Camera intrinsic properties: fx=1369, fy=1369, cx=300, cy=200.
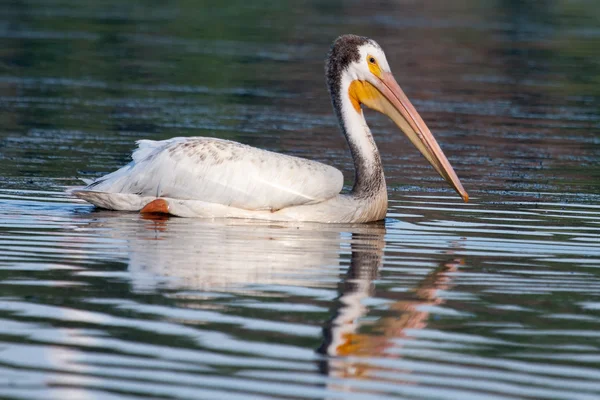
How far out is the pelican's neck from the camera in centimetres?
1027

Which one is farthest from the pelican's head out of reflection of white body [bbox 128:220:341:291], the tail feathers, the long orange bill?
the tail feathers

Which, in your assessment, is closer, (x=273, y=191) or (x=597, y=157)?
(x=273, y=191)

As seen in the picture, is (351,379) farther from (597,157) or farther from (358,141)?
(597,157)

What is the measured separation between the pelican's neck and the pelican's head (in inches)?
0.4

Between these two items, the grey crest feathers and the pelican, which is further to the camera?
the grey crest feathers

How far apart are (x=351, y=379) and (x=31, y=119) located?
33.7 feet

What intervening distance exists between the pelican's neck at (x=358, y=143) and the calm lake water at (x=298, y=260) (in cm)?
35

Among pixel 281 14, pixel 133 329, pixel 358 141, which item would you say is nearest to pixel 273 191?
pixel 358 141

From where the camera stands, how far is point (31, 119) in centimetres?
1518

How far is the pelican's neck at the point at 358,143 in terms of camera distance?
10.3 m

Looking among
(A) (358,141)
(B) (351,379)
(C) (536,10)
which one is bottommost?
(B) (351,379)

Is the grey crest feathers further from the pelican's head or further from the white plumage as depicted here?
the white plumage

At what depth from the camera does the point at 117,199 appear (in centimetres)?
984

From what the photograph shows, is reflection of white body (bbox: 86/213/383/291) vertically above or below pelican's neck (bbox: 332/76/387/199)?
below
